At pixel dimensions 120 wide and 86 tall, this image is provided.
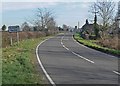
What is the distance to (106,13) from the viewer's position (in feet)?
233

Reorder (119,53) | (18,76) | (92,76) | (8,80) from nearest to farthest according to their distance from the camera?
(8,80) → (18,76) → (92,76) → (119,53)

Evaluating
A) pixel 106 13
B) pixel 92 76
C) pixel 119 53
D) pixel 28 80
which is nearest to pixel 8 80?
pixel 28 80

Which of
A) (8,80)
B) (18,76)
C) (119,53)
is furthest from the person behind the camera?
(119,53)

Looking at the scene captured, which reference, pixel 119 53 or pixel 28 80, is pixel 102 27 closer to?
pixel 119 53

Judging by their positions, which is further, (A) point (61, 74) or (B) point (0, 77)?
(A) point (61, 74)

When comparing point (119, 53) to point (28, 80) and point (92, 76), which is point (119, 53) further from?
point (28, 80)

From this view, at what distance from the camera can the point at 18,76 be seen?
12344 mm

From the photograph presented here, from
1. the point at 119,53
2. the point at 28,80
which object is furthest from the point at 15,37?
the point at 28,80

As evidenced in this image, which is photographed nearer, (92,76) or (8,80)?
(8,80)

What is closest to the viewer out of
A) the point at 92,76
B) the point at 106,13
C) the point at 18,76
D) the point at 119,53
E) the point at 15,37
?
the point at 18,76

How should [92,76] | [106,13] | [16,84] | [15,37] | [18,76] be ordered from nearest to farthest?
1. [16,84]
2. [18,76]
3. [92,76]
4. [15,37]
5. [106,13]

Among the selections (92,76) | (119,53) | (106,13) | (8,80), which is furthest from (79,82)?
(106,13)

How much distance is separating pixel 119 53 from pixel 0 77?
14912 mm

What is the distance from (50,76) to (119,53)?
42.3 feet
